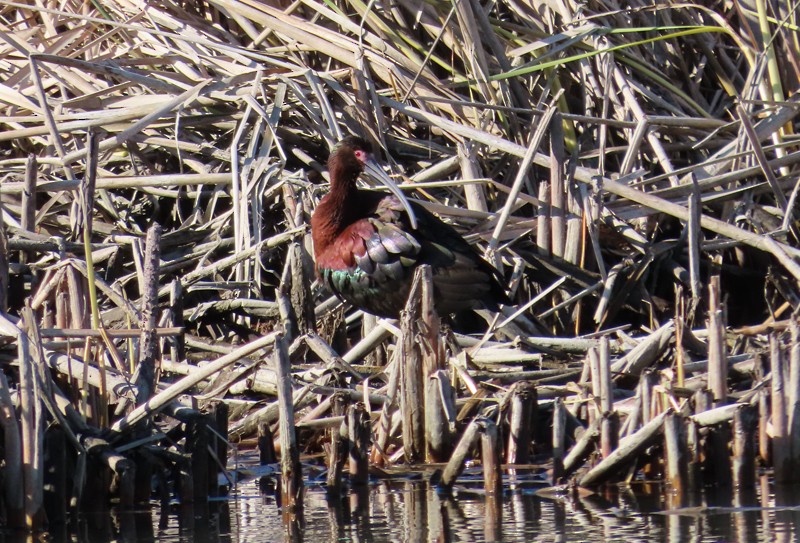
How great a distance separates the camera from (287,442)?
4852mm

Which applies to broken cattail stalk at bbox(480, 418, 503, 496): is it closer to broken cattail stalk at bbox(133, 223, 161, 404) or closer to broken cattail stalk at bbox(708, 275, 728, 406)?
broken cattail stalk at bbox(708, 275, 728, 406)

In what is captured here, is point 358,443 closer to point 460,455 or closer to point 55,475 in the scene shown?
point 460,455

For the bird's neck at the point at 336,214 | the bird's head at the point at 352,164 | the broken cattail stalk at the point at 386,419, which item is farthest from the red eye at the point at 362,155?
the broken cattail stalk at the point at 386,419

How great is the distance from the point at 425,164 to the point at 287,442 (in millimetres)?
3449

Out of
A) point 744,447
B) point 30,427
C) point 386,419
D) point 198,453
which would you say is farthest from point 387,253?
point 30,427

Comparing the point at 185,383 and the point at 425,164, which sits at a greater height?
the point at 425,164

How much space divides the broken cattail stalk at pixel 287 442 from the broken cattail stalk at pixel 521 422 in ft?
3.28

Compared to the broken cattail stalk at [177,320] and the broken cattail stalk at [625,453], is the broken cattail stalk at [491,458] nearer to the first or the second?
the broken cattail stalk at [625,453]

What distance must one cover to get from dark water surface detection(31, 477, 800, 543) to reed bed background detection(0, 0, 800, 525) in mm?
932

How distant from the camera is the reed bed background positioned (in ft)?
22.2

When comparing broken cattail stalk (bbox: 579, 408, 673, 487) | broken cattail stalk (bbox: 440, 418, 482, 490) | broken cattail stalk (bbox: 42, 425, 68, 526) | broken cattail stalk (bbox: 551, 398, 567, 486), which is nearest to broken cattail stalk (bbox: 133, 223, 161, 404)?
broken cattail stalk (bbox: 42, 425, 68, 526)

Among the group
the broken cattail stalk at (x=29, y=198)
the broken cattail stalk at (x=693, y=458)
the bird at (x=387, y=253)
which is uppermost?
the broken cattail stalk at (x=29, y=198)

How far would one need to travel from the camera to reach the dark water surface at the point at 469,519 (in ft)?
14.6

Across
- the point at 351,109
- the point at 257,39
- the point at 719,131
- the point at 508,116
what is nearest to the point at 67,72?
the point at 257,39
